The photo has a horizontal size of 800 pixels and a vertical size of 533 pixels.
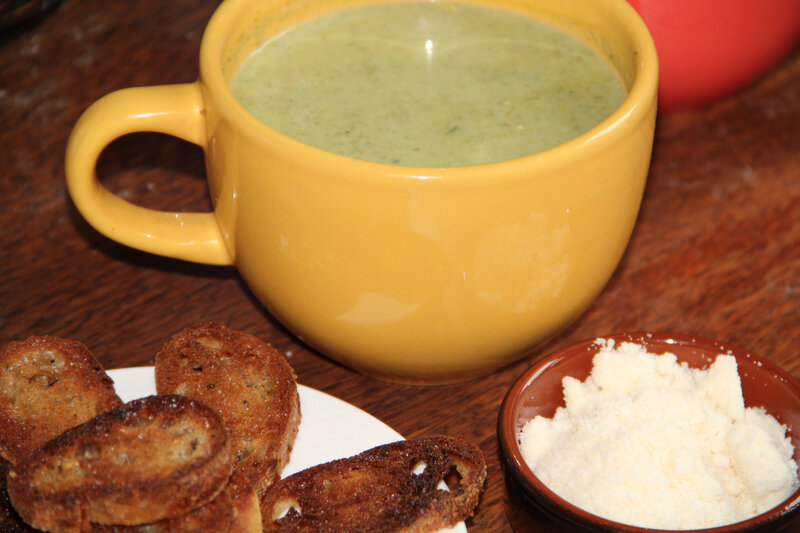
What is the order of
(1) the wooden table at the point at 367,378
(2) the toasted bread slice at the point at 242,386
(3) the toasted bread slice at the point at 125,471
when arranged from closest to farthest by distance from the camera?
(3) the toasted bread slice at the point at 125,471
(2) the toasted bread slice at the point at 242,386
(1) the wooden table at the point at 367,378

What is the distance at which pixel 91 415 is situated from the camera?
1031 millimetres

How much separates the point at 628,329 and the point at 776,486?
1.05ft

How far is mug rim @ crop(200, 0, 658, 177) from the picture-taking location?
2.97 feet

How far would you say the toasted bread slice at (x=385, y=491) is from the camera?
0.94m

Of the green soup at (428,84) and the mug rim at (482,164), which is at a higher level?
the mug rim at (482,164)

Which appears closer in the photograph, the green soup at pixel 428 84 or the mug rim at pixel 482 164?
the mug rim at pixel 482 164

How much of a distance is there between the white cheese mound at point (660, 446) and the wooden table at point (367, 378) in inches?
2.7

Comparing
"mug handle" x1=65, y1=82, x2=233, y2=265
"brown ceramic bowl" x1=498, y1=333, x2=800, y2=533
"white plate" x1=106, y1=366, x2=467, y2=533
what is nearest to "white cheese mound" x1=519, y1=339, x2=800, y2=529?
"brown ceramic bowl" x1=498, y1=333, x2=800, y2=533

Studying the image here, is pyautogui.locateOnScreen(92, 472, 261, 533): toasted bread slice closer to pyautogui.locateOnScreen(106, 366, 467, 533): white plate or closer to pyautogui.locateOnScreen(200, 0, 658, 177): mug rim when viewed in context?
pyautogui.locateOnScreen(106, 366, 467, 533): white plate

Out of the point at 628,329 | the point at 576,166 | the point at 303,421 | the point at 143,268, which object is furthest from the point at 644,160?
the point at 143,268

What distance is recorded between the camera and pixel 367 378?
1.17 metres

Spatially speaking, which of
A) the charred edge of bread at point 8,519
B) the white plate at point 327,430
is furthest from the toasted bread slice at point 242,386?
the charred edge of bread at point 8,519

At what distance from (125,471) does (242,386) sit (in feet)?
0.67

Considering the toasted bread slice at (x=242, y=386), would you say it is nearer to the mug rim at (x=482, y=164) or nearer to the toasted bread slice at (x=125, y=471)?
the toasted bread slice at (x=125, y=471)
